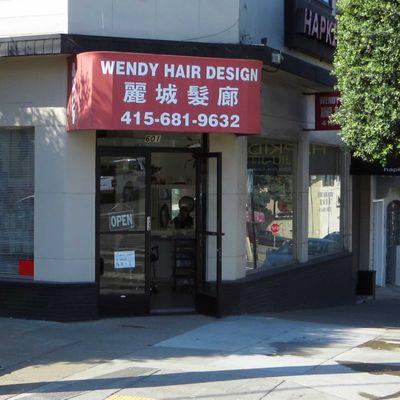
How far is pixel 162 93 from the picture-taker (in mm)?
8984

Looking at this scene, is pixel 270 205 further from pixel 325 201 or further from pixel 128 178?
pixel 128 178

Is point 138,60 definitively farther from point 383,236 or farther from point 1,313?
point 383,236

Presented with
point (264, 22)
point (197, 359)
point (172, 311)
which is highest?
point (264, 22)

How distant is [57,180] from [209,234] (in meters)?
2.31

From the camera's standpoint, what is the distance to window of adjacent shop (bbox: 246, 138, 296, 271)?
10.9 meters

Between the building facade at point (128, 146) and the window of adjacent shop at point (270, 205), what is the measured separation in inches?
2.5

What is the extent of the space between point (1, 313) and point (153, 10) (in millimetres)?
4713

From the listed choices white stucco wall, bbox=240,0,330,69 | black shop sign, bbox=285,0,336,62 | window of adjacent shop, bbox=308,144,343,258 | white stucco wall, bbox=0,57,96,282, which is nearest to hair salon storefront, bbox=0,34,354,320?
white stucco wall, bbox=0,57,96,282

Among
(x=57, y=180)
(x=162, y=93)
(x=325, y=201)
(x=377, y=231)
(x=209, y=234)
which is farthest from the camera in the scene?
(x=377, y=231)

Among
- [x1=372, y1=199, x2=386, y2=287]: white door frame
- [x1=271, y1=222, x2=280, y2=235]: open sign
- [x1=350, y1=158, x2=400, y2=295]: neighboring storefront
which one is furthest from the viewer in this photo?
[x1=372, y1=199, x2=386, y2=287]: white door frame

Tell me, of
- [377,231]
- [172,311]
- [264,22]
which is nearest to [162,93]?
[264,22]

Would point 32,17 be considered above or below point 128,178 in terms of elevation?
above

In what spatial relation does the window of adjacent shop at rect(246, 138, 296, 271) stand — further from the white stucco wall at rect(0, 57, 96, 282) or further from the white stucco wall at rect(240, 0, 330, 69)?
the white stucco wall at rect(0, 57, 96, 282)

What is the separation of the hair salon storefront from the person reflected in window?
1.0 inches
